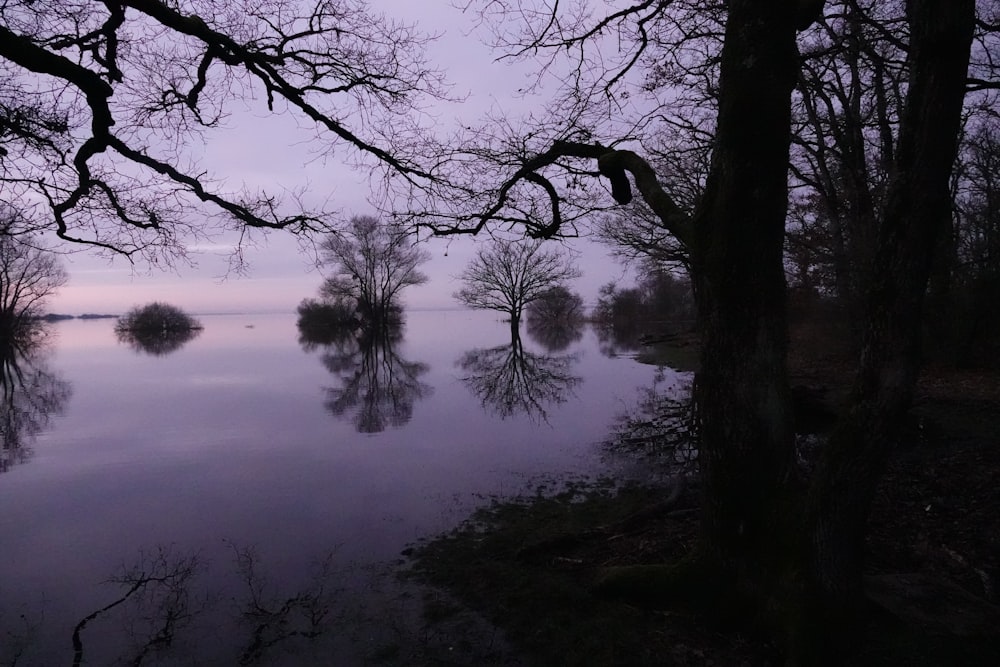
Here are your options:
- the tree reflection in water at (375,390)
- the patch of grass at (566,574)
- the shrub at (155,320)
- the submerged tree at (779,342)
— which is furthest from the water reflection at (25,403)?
the shrub at (155,320)

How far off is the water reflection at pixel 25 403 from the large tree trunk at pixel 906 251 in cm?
1300

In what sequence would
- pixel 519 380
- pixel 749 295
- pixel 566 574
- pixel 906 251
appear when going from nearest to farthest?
pixel 906 251 < pixel 749 295 < pixel 566 574 < pixel 519 380

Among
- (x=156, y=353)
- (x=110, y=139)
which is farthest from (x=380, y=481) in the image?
(x=156, y=353)

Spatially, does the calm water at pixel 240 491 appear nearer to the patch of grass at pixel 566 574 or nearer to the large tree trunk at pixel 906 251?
the patch of grass at pixel 566 574

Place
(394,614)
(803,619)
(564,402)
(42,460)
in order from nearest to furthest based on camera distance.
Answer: (803,619), (394,614), (42,460), (564,402)

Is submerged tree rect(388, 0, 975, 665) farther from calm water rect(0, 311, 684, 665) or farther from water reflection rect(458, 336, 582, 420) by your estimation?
water reflection rect(458, 336, 582, 420)

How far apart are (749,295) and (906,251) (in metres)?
0.93

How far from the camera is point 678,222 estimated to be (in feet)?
14.5

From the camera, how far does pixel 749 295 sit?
3797 millimetres

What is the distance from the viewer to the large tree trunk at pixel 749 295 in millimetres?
3715

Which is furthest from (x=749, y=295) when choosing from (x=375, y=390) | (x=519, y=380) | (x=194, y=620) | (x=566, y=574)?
(x=519, y=380)

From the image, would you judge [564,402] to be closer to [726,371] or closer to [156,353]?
[726,371]

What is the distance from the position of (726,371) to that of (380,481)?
6536 millimetres

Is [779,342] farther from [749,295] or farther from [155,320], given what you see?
[155,320]
